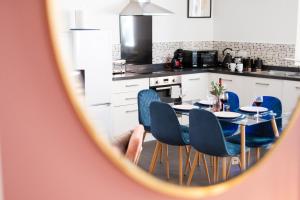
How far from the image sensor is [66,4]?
708 millimetres

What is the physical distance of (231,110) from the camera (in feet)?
3.53

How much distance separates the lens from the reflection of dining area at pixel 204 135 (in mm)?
929

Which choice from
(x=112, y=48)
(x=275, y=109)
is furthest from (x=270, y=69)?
(x=112, y=48)

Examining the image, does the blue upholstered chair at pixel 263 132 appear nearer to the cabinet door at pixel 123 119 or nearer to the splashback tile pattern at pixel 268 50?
the splashback tile pattern at pixel 268 50

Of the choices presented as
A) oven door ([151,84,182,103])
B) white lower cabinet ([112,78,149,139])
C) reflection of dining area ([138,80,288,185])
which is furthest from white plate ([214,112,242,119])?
white lower cabinet ([112,78,149,139])

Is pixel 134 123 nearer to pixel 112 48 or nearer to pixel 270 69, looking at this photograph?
pixel 112 48

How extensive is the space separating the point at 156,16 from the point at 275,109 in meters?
0.51

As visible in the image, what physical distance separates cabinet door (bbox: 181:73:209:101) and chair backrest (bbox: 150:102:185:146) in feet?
0.32

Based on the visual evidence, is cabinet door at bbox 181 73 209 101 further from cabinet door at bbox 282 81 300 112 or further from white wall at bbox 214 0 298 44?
cabinet door at bbox 282 81 300 112

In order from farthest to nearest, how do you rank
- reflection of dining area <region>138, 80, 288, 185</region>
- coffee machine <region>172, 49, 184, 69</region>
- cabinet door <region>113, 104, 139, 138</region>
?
1. coffee machine <region>172, 49, 184, 69</region>
2. reflection of dining area <region>138, 80, 288, 185</region>
3. cabinet door <region>113, 104, 139, 138</region>

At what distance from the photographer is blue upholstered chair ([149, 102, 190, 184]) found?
3.08ft

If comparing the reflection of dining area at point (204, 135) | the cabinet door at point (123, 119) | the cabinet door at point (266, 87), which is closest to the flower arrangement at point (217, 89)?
the reflection of dining area at point (204, 135)

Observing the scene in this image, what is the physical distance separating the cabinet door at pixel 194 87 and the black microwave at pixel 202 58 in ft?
0.20

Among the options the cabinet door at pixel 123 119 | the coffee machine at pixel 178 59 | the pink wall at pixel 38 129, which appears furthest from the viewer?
the coffee machine at pixel 178 59
